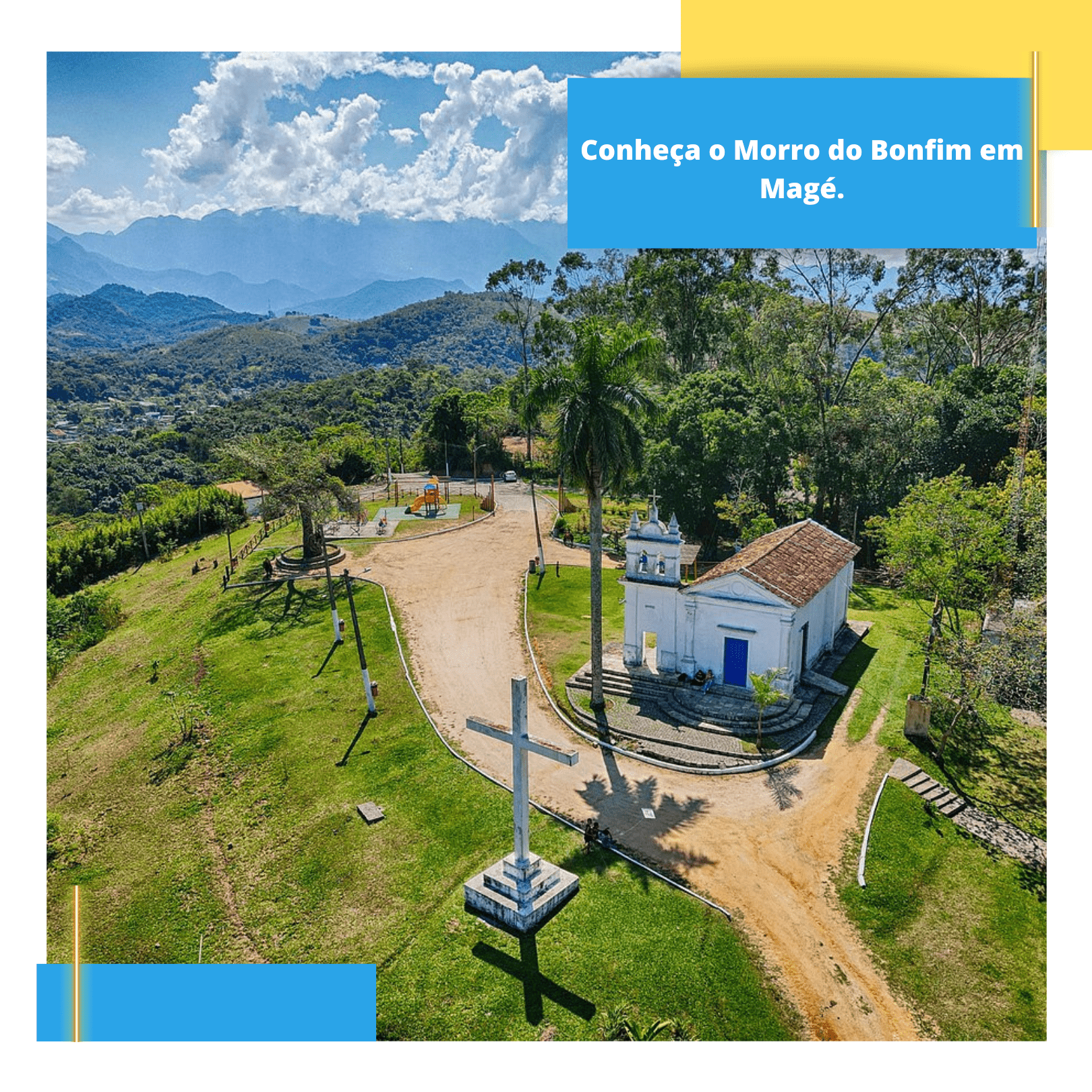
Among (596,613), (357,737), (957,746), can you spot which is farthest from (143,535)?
(957,746)

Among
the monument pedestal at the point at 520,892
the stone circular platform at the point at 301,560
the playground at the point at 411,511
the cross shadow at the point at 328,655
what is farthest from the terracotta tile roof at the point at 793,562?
the playground at the point at 411,511

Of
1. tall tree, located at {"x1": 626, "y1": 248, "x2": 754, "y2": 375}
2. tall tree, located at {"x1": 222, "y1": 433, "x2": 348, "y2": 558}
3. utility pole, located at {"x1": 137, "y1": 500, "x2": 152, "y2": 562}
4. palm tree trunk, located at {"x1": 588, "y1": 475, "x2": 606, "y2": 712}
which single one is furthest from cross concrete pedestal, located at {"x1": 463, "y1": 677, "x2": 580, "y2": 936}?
tall tree, located at {"x1": 626, "y1": 248, "x2": 754, "y2": 375}

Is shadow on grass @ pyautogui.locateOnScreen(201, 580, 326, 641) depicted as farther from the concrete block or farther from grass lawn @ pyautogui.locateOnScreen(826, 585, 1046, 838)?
the concrete block

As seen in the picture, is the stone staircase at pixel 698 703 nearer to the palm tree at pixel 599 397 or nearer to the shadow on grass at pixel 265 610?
the palm tree at pixel 599 397

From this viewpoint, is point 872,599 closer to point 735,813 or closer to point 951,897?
point 735,813

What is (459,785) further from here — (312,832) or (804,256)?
(804,256)

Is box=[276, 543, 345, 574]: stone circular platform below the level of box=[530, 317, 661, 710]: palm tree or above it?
below
